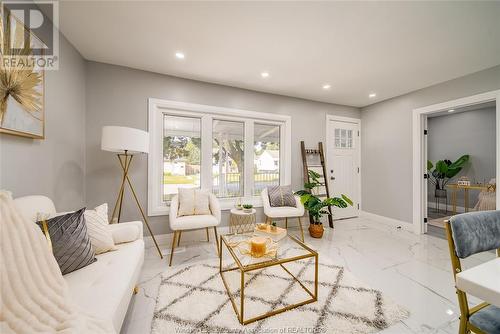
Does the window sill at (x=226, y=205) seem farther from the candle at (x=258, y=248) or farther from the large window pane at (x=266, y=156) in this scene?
the candle at (x=258, y=248)

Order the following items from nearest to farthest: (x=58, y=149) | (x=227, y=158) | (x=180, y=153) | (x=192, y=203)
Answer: (x=58, y=149), (x=192, y=203), (x=180, y=153), (x=227, y=158)

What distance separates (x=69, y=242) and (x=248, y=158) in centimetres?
252

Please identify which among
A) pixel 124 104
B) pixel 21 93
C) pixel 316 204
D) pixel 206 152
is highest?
pixel 124 104

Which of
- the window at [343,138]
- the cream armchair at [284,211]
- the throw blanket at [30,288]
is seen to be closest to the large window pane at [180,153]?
the cream armchair at [284,211]

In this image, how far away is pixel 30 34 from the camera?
5.01 ft

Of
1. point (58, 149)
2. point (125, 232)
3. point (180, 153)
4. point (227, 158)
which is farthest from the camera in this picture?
point (227, 158)

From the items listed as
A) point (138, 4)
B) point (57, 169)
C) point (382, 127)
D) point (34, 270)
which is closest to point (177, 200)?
point (57, 169)

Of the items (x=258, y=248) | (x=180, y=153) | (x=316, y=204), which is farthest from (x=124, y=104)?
(x=316, y=204)

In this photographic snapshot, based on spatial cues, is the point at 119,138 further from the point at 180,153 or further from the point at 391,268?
the point at 391,268

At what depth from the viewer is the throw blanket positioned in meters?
0.76

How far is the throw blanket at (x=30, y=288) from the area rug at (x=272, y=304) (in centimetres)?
70

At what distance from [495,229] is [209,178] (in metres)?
2.87

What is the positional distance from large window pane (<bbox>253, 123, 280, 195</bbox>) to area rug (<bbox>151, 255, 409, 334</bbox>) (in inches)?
68.8

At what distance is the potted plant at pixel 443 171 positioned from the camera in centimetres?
456
